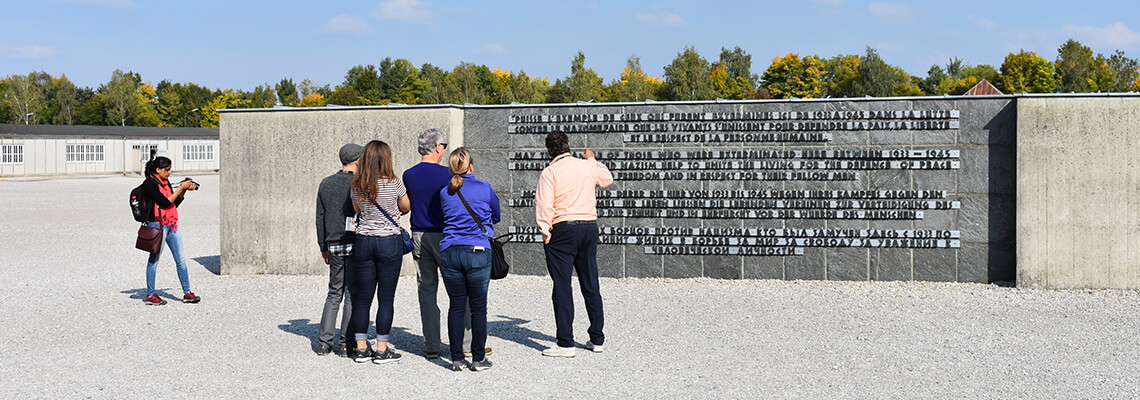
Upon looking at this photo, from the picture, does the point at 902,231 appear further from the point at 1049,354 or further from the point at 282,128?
the point at 282,128

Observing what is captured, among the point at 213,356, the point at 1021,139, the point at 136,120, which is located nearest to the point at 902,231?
the point at 1021,139

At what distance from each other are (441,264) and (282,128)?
5882mm

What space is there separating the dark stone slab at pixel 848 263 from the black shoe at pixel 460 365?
5.30 m

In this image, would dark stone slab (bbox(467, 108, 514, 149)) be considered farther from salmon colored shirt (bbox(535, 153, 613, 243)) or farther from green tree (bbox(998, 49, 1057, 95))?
green tree (bbox(998, 49, 1057, 95))

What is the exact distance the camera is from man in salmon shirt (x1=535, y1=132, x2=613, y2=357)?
6.58 meters

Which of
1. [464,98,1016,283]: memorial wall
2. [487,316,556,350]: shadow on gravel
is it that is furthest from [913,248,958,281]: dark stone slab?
[487,316,556,350]: shadow on gravel

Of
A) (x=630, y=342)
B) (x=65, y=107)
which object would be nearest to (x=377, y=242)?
(x=630, y=342)

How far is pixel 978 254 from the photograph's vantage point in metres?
10.2

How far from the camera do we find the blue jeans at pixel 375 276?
6.42m

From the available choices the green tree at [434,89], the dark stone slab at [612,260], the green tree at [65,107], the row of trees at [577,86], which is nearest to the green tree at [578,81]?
the row of trees at [577,86]

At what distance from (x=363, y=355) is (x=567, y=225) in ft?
5.41

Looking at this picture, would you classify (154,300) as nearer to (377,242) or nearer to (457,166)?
(377,242)

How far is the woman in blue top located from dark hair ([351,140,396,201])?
441mm

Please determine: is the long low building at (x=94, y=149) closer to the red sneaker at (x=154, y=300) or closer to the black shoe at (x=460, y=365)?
the red sneaker at (x=154, y=300)
